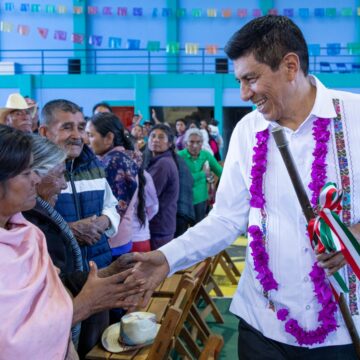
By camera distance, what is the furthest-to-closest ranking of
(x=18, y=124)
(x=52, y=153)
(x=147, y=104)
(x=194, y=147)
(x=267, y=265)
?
(x=147, y=104) → (x=194, y=147) → (x=18, y=124) → (x=52, y=153) → (x=267, y=265)

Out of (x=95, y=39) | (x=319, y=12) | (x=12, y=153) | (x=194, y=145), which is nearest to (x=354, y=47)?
(x=319, y=12)

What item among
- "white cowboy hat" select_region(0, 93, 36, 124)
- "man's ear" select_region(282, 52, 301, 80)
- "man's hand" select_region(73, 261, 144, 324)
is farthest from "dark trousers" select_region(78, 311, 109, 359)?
"white cowboy hat" select_region(0, 93, 36, 124)

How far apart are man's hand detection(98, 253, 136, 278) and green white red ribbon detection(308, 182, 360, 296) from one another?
2.23ft

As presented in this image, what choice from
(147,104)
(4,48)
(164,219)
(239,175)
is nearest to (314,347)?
(239,175)

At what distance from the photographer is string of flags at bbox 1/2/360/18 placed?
16.7 m

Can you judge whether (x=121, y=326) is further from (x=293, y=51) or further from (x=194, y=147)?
(x=194, y=147)

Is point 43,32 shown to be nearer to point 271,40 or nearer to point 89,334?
point 89,334

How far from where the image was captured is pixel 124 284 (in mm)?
1846

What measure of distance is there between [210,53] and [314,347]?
609 inches

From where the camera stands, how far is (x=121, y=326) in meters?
2.48

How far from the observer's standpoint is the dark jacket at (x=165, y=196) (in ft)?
15.1

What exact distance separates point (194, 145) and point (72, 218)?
3622 mm

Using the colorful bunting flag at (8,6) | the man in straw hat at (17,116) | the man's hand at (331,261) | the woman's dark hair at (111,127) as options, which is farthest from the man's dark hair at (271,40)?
the colorful bunting flag at (8,6)

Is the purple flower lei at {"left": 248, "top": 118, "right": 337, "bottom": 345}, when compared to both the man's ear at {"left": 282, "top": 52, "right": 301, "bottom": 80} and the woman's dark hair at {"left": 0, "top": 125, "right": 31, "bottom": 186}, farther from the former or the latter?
the woman's dark hair at {"left": 0, "top": 125, "right": 31, "bottom": 186}
